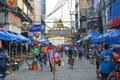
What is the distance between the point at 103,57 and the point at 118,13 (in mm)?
15491

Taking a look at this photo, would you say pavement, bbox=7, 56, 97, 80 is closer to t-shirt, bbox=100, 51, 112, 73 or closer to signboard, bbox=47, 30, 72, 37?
t-shirt, bbox=100, 51, 112, 73

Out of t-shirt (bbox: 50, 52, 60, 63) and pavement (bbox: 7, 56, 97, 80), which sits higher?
t-shirt (bbox: 50, 52, 60, 63)

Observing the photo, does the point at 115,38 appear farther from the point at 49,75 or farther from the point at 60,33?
the point at 60,33

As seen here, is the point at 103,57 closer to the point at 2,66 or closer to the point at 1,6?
the point at 2,66

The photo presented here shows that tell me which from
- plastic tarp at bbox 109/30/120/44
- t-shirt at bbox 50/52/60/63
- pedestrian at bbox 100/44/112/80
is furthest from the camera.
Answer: plastic tarp at bbox 109/30/120/44

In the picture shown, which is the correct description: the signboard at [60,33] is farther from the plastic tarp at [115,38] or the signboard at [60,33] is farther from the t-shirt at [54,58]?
the t-shirt at [54,58]

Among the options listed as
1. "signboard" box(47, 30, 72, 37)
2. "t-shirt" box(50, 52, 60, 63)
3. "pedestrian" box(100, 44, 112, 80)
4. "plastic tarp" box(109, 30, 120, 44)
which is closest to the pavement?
"t-shirt" box(50, 52, 60, 63)

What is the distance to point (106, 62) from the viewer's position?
16.4 m

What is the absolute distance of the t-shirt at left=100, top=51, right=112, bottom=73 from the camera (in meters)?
16.2

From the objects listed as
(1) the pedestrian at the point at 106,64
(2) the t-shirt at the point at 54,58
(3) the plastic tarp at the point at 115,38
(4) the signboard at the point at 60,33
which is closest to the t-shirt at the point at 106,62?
(1) the pedestrian at the point at 106,64

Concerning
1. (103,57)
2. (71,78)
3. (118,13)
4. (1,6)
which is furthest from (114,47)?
(1,6)

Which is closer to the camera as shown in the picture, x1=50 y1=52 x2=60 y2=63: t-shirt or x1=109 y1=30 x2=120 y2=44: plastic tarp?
x1=50 y1=52 x2=60 y2=63: t-shirt

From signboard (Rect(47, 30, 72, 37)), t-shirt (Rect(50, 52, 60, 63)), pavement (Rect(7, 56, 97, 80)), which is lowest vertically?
pavement (Rect(7, 56, 97, 80))

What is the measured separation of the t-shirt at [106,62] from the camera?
53.2 feet
